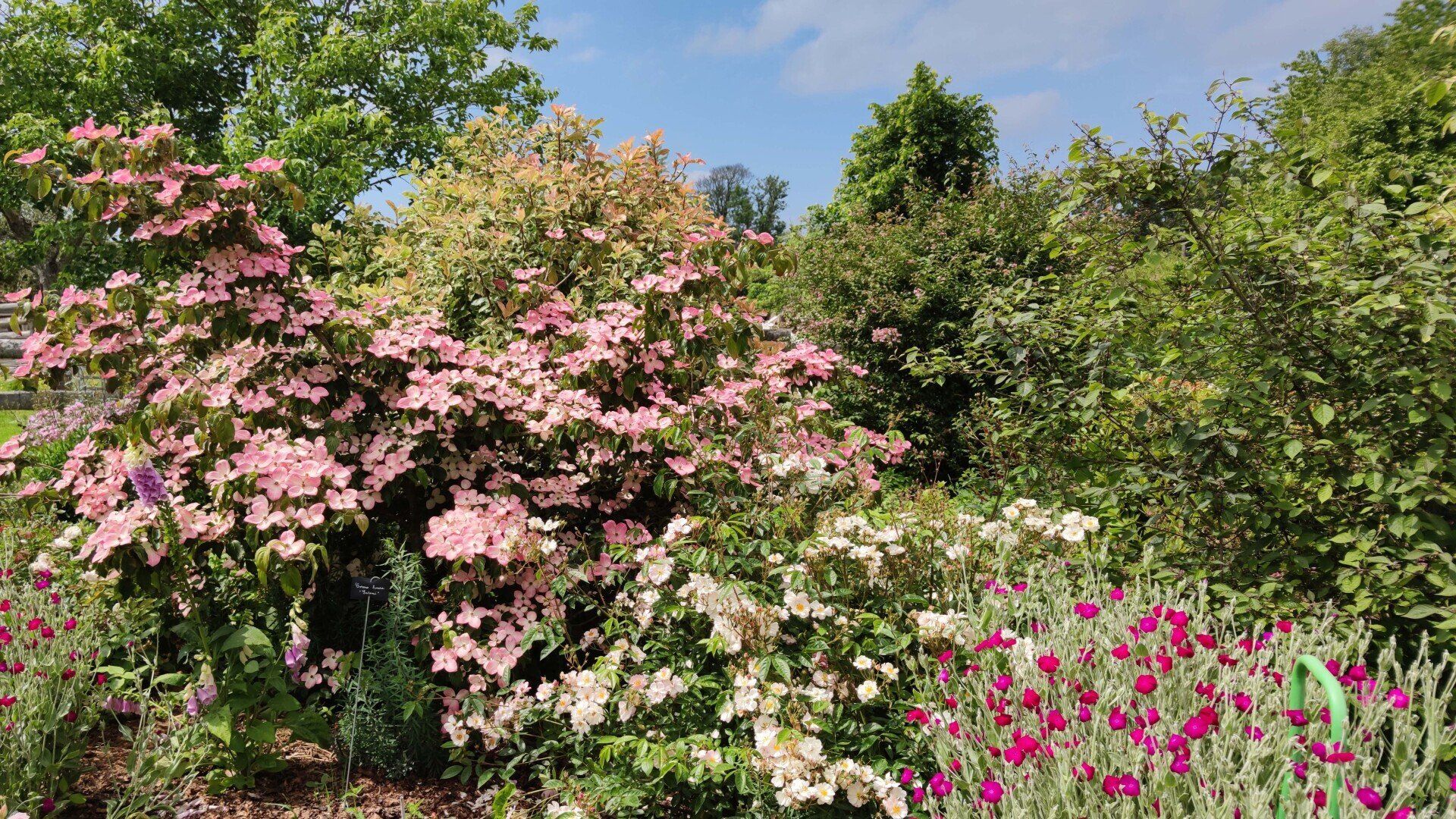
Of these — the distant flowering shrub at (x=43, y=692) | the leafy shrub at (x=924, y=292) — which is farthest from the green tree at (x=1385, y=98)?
the distant flowering shrub at (x=43, y=692)

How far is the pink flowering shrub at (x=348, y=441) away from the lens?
2.39 meters

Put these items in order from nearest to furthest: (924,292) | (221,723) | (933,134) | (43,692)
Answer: (43,692) → (221,723) → (924,292) → (933,134)

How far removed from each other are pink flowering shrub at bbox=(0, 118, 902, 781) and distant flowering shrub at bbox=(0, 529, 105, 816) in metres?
0.25

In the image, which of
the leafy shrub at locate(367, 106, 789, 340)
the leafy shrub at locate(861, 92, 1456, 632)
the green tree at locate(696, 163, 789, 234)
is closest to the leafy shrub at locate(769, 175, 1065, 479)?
the leafy shrub at locate(367, 106, 789, 340)

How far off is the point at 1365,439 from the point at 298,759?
11.1 ft

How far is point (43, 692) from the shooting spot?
212cm

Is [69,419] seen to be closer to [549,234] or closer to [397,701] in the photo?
[549,234]

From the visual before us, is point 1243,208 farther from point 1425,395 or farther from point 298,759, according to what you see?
point 298,759

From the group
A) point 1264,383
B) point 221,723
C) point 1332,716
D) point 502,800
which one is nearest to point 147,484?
point 221,723

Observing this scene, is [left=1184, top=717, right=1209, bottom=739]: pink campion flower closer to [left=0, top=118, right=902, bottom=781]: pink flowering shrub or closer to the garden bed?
[left=0, top=118, right=902, bottom=781]: pink flowering shrub

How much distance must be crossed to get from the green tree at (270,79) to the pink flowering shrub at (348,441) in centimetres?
568

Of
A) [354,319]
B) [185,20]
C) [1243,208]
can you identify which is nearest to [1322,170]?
[1243,208]

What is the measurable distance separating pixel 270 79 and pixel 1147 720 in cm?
1048

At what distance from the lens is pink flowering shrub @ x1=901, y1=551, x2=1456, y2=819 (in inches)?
52.3
